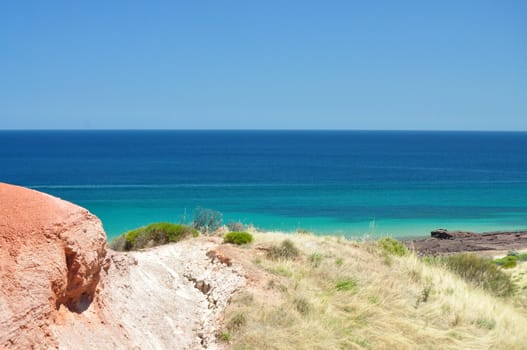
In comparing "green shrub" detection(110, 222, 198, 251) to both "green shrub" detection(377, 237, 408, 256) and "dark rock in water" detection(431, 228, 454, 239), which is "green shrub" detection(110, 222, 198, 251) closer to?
"green shrub" detection(377, 237, 408, 256)

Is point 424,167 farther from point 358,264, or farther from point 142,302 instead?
point 142,302

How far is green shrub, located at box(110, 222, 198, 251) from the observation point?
59.8ft

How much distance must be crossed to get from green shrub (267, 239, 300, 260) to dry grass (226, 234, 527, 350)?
250 mm

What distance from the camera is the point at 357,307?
13.3m

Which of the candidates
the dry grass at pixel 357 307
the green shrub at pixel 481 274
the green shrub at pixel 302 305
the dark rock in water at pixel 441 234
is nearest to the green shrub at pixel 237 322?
the dry grass at pixel 357 307

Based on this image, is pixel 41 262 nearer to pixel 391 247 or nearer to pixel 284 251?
pixel 284 251

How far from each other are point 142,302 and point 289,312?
2997 millimetres

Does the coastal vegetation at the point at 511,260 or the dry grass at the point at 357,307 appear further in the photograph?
the coastal vegetation at the point at 511,260

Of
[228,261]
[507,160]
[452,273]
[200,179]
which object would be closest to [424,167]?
[507,160]

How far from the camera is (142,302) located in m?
11.1

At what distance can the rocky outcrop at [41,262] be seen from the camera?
7449mm

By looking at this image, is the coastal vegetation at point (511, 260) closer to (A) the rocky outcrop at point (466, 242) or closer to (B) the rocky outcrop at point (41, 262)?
(A) the rocky outcrop at point (466, 242)

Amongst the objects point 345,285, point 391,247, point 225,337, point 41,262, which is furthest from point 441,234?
point 41,262

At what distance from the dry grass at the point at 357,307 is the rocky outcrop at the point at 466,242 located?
1563 cm
